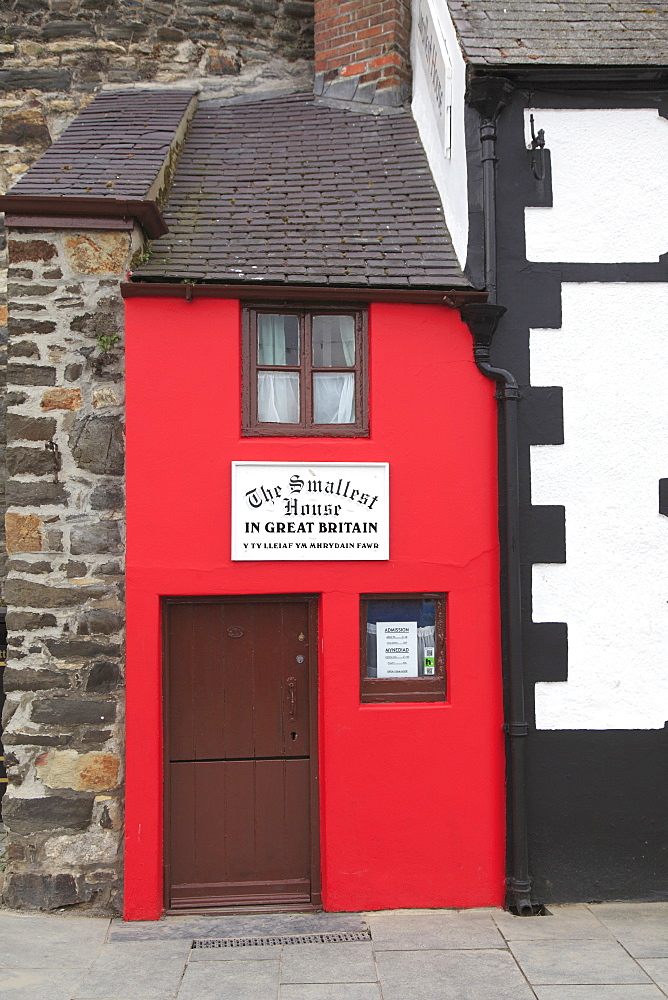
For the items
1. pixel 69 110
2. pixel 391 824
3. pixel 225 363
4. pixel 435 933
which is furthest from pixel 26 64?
pixel 435 933

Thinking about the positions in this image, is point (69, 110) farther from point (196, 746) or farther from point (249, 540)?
point (196, 746)

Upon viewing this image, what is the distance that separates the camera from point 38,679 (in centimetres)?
591

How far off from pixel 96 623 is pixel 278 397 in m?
2.00

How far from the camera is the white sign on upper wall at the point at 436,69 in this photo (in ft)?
21.3

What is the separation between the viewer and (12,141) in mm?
8008

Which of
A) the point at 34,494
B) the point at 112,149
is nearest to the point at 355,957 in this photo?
the point at 34,494

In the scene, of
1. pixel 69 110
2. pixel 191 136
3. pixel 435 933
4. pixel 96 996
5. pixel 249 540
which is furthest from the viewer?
pixel 69 110

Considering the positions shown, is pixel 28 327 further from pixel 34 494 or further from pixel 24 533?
pixel 24 533

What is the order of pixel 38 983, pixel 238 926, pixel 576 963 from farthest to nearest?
pixel 238 926
pixel 576 963
pixel 38 983

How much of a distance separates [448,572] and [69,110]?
5530 millimetres

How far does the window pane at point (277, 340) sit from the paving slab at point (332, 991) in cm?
391

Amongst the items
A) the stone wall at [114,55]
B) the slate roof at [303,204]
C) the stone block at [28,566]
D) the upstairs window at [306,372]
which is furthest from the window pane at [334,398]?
the stone wall at [114,55]

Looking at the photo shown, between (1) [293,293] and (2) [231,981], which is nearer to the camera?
(2) [231,981]

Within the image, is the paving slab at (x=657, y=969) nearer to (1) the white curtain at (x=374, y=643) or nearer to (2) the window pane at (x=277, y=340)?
(1) the white curtain at (x=374, y=643)
